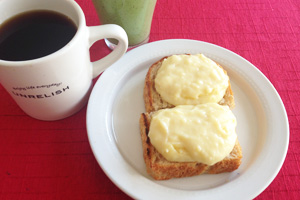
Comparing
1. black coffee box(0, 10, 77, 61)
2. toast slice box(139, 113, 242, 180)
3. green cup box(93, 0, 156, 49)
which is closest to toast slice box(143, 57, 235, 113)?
toast slice box(139, 113, 242, 180)

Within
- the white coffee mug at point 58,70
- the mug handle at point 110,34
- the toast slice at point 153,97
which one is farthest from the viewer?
the toast slice at point 153,97

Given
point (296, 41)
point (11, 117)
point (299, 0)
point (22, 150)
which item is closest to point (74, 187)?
point (22, 150)

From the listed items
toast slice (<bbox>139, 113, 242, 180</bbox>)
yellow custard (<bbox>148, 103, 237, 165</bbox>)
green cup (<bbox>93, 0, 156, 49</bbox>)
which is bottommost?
toast slice (<bbox>139, 113, 242, 180</bbox>)

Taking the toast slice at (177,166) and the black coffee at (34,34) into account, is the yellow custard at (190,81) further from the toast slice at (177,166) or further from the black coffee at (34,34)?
the black coffee at (34,34)

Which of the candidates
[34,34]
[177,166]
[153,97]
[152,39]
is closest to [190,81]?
[153,97]

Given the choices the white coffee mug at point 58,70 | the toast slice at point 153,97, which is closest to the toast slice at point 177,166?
the toast slice at point 153,97

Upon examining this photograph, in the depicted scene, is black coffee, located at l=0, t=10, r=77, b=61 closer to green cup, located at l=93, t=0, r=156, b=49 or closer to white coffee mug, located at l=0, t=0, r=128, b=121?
white coffee mug, located at l=0, t=0, r=128, b=121
